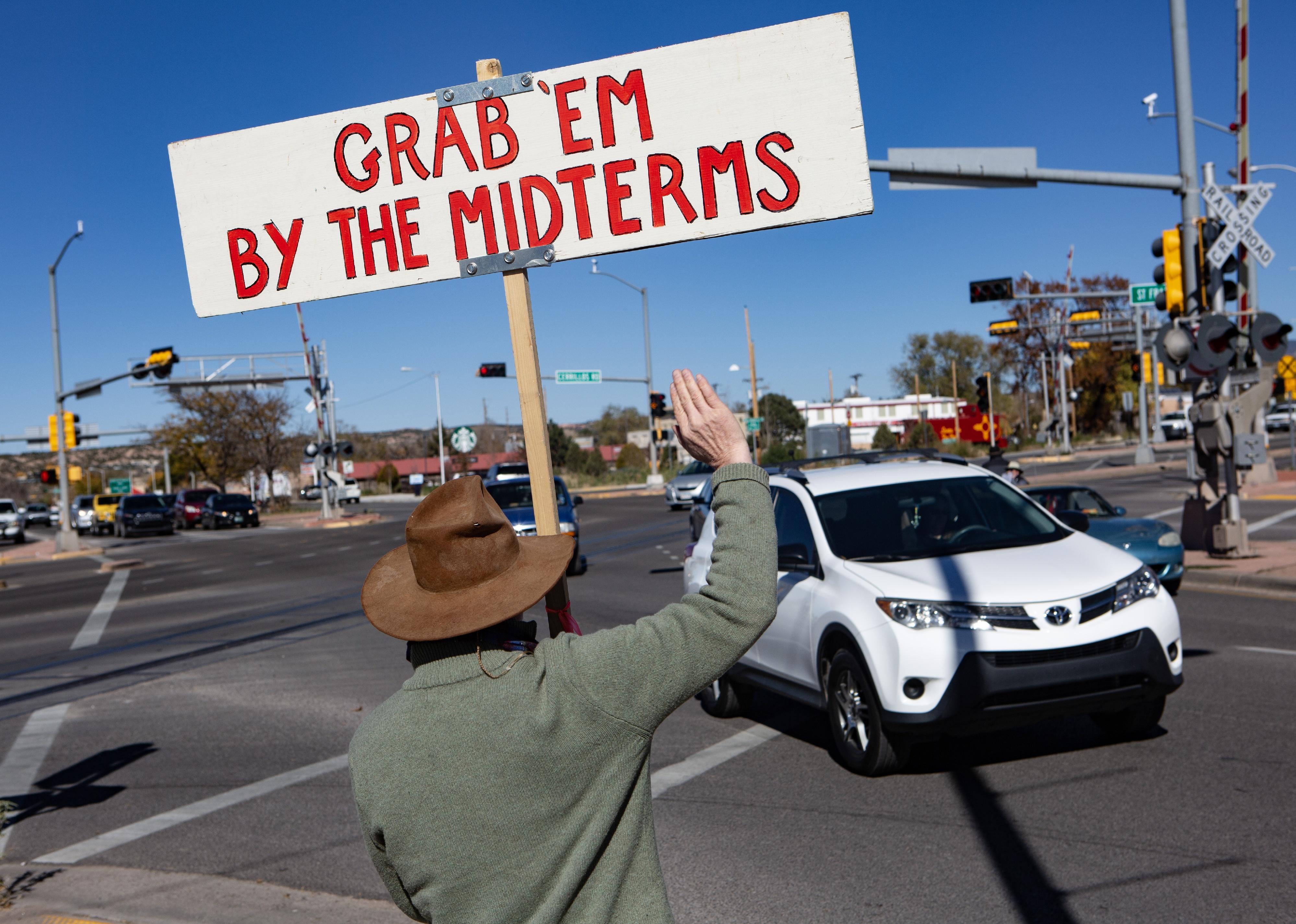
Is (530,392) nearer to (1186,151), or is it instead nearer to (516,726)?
(516,726)

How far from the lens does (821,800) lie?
581cm

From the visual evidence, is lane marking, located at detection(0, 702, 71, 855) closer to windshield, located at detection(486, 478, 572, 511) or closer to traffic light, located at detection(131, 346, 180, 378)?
windshield, located at detection(486, 478, 572, 511)

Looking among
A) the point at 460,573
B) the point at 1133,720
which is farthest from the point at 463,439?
the point at 460,573

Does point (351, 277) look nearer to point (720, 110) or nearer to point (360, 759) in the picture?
point (720, 110)

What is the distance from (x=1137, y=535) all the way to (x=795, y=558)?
6844 mm

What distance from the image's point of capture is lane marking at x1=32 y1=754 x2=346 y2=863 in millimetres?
5617

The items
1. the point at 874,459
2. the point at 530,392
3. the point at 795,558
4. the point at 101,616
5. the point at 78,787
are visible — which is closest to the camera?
the point at 530,392

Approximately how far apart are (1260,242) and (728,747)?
10.6 m

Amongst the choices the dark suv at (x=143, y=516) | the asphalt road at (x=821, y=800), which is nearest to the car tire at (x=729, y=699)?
the asphalt road at (x=821, y=800)

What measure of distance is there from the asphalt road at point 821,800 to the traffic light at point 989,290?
1934cm

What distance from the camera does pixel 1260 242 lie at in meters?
13.5

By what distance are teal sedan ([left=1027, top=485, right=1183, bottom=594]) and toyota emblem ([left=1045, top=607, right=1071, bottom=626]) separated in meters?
5.43

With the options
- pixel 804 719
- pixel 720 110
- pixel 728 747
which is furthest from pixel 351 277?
pixel 804 719

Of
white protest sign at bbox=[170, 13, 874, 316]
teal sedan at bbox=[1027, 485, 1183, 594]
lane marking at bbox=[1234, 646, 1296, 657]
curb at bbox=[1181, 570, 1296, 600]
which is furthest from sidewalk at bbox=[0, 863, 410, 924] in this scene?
curb at bbox=[1181, 570, 1296, 600]
